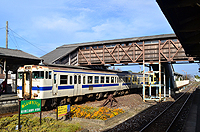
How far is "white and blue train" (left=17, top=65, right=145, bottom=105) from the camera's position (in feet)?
39.1

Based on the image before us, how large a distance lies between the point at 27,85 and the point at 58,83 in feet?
6.81

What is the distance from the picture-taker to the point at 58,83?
12.9 m

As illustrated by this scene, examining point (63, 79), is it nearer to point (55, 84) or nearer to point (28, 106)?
point (55, 84)

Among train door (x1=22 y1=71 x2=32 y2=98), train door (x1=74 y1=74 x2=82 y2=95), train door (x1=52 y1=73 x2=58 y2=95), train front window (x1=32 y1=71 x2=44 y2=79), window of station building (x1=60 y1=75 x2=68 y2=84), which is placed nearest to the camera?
train front window (x1=32 y1=71 x2=44 y2=79)

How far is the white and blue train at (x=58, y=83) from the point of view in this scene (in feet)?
39.1

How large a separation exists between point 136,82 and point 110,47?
918 cm

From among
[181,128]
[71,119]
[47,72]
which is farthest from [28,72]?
[181,128]

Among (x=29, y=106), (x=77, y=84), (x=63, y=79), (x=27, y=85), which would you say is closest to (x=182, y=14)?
(x=29, y=106)

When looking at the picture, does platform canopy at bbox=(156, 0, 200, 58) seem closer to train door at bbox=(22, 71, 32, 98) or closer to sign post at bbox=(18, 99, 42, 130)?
sign post at bbox=(18, 99, 42, 130)

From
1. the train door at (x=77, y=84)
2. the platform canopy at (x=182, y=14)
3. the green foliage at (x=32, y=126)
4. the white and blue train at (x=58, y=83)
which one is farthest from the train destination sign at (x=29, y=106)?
the train door at (x=77, y=84)

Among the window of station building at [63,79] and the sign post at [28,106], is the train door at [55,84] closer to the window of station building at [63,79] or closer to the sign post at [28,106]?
the window of station building at [63,79]

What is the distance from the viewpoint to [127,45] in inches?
812

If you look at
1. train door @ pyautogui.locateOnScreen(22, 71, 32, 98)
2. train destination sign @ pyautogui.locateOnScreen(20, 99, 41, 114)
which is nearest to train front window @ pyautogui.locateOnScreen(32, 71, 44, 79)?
train door @ pyautogui.locateOnScreen(22, 71, 32, 98)

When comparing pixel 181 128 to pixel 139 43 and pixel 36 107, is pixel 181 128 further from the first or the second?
pixel 139 43
